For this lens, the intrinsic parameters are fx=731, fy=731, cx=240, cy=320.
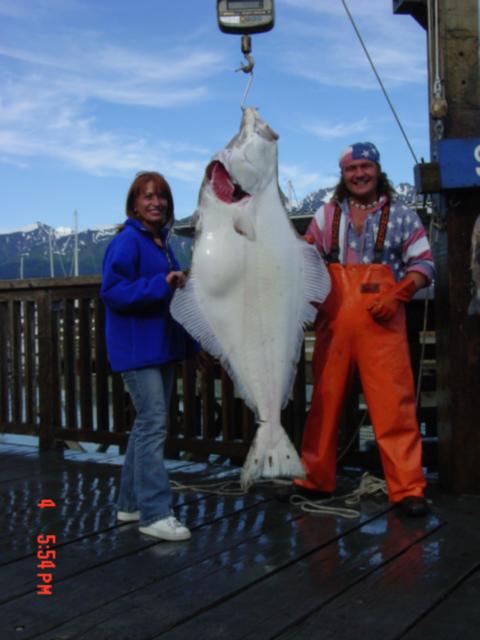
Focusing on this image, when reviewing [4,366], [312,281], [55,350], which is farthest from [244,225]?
[4,366]

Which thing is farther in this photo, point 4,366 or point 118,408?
point 4,366

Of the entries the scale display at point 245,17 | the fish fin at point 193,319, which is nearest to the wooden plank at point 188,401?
the fish fin at point 193,319

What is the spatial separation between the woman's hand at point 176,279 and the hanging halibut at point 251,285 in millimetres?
46

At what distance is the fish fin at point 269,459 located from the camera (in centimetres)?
297

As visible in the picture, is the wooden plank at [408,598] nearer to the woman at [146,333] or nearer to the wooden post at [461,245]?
the wooden post at [461,245]

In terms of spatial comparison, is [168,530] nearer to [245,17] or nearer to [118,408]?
[118,408]

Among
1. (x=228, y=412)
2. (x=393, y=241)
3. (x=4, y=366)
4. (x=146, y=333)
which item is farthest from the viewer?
(x=4, y=366)

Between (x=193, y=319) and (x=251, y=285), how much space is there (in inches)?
11.1

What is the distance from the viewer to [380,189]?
3.79 metres

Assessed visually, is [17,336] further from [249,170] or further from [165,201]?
[249,170]

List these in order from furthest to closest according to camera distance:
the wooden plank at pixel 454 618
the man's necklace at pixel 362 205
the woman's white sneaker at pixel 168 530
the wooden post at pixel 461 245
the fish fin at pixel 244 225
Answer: the wooden post at pixel 461 245 → the man's necklace at pixel 362 205 → the woman's white sneaker at pixel 168 530 → the fish fin at pixel 244 225 → the wooden plank at pixel 454 618

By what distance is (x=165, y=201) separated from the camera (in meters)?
3.31

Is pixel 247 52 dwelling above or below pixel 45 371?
above

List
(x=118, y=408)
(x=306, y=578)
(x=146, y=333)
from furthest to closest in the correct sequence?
(x=118, y=408) → (x=146, y=333) → (x=306, y=578)
